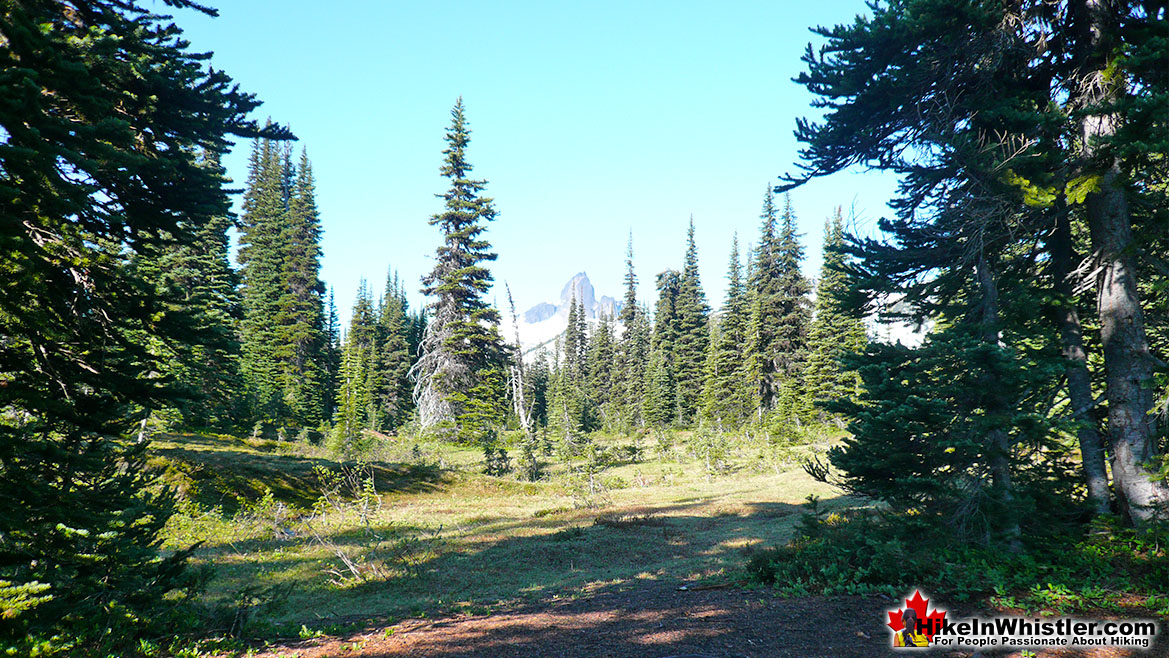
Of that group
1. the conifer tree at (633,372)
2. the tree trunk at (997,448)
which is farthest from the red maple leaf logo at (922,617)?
the conifer tree at (633,372)

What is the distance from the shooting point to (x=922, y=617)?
6.68 meters

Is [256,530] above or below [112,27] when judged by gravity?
below

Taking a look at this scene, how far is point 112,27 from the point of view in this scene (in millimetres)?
6953

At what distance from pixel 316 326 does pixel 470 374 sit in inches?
882

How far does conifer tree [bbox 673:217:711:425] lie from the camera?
181ft

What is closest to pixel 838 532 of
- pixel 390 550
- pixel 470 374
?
pixel 390 550

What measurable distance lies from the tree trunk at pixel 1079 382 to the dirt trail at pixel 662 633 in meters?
3.84

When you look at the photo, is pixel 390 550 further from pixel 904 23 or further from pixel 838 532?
pixel 904 23

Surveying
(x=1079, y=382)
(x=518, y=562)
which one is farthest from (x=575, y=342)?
(x=1079, y=382)

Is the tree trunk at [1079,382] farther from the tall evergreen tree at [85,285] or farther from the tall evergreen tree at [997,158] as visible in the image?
the tall evergreen tree at [85,285]

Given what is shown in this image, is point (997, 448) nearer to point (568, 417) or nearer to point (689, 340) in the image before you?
point (568, 417)

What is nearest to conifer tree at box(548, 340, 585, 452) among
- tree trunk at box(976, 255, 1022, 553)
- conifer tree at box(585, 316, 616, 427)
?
conifer tree at box(585, 316, 616, 427)

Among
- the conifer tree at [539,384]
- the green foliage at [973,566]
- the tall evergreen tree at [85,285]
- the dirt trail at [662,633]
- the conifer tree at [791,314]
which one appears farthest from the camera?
the conifer tree at [539,384]

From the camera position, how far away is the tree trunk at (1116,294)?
828 centimetres
